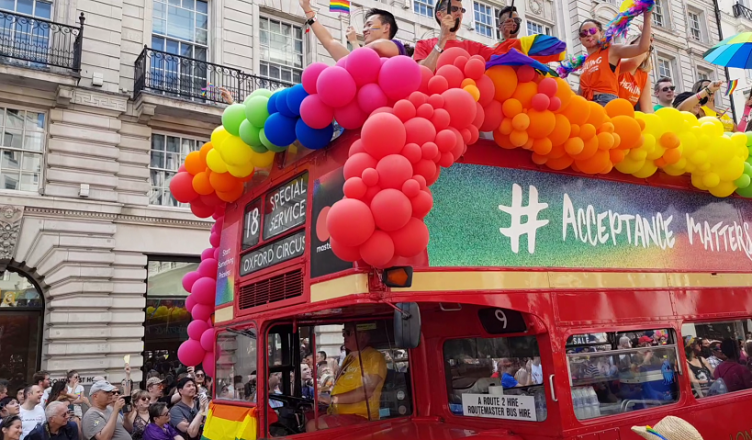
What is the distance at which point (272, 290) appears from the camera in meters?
4.61

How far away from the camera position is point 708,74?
1089 inches

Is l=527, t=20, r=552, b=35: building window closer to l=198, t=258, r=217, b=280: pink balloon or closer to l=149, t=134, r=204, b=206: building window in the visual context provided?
l=149, t=134, r=204, b=206: building window

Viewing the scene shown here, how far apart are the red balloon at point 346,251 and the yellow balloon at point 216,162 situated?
1.94 metres

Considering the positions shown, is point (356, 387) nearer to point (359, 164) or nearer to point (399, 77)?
point (359, 164)

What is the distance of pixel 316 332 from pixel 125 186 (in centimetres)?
1043

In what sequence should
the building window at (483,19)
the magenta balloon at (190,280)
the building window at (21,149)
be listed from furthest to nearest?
the building window at (483,19) < the building window at (21,149) < the magenta balloon at (190,280)

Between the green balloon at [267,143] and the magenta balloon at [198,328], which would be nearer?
the green balloon at [267,143]

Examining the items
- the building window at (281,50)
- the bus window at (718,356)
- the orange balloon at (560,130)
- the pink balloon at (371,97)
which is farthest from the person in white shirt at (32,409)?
the building window at (281,50)

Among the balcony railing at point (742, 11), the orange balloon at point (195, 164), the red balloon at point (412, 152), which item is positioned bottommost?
the red balloon at point (412, 152)

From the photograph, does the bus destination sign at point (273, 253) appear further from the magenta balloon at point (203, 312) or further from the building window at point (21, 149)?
the building window at point (21, 149)

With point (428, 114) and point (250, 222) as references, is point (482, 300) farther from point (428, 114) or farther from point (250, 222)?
point (250, 222)

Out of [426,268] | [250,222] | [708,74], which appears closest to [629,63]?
[426,268]

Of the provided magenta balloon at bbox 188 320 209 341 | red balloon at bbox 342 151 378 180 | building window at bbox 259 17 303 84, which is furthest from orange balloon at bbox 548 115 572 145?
building window at bbox 259 17 303 84

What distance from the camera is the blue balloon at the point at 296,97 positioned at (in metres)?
4.05
